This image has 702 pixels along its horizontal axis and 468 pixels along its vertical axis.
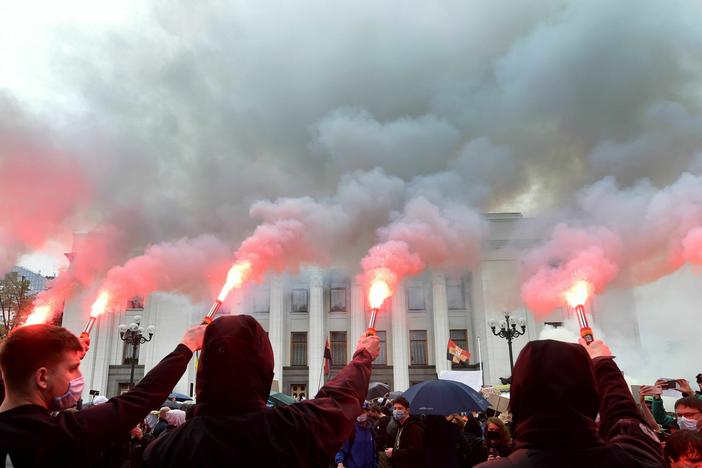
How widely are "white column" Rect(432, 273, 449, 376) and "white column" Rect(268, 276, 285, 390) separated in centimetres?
982

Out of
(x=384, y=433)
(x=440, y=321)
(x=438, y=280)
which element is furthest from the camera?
(x=438, y=280)

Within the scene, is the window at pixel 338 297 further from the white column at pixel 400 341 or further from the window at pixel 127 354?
the window at pixel 127 354

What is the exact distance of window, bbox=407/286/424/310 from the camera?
Answer: 35.5m

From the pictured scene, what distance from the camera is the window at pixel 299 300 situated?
35.7m

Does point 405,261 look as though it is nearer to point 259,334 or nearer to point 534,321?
point 259,334

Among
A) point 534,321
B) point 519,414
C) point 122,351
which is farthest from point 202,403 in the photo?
point 122,351

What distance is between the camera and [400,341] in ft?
111

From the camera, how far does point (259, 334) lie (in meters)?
2.74

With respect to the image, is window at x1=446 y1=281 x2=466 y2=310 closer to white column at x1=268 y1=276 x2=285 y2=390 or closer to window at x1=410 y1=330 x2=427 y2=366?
window at x1=410 y1=330 x2=427 y2=366

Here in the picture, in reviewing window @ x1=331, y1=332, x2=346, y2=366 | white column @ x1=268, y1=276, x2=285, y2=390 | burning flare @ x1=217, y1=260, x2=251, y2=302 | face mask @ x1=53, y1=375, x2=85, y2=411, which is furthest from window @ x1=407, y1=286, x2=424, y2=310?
face mask @ x1=53, y1=375, x2=85, y2=411

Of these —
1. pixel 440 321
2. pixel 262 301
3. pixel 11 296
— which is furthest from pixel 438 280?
pixel 11 296

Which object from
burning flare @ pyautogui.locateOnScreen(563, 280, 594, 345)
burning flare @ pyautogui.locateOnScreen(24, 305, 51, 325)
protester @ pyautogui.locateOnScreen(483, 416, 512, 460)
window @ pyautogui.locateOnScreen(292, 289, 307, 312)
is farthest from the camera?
window @ pyautogui.locateOnScreen(292, 289, 307, 312)

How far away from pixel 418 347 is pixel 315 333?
679 cm

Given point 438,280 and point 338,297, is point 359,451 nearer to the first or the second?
point 438,280
